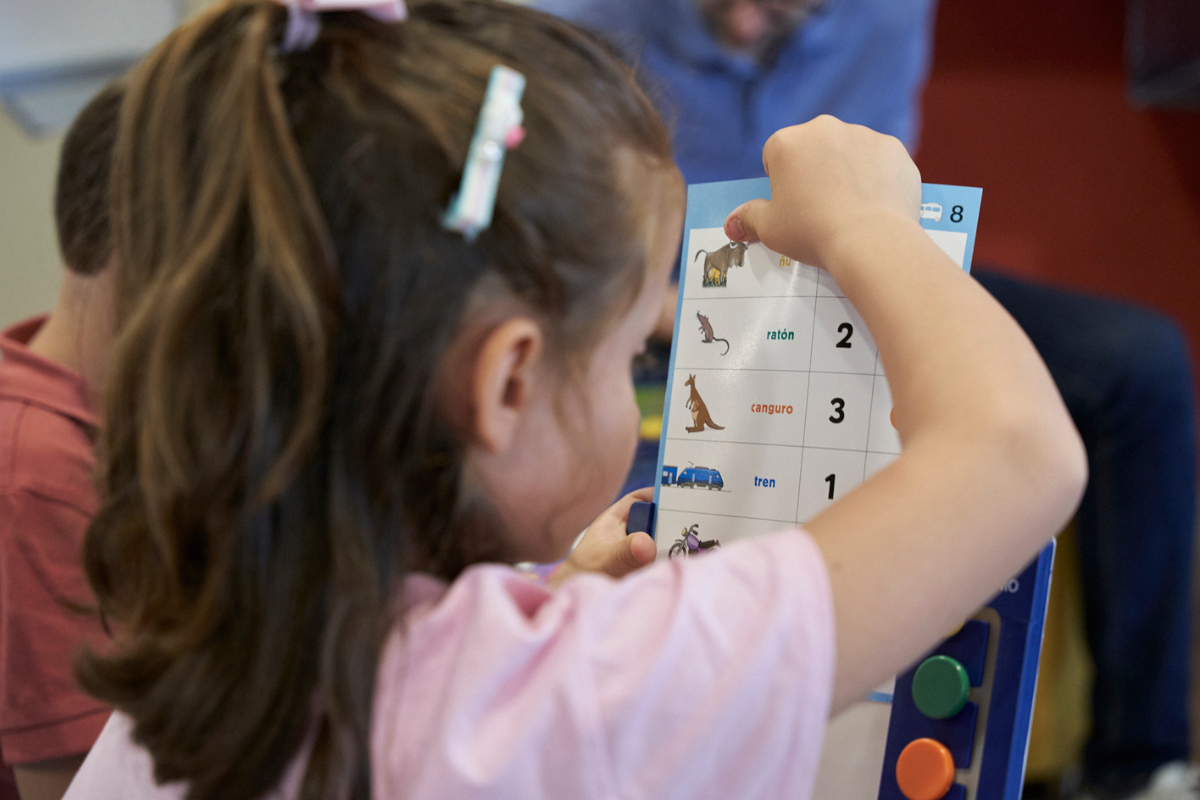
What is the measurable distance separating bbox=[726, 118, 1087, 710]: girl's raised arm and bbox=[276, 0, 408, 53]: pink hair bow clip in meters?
0.26

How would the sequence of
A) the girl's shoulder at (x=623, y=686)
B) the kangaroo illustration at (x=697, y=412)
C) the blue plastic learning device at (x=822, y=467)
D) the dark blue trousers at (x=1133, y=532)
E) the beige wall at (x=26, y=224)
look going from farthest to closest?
the beige wall at (x=26, y=224) < the dark blue trousers at (x=1133, y=532) < the kangaroo illustration at (x=697, y=412) < the blue plastic learning device at (x=822, y=467) < the girl's shoulder at (x=623, y=686)

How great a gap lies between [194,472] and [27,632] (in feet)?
1.35

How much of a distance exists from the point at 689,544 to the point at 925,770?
19cm

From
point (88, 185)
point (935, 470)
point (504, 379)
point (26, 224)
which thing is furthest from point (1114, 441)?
point (26, 224)

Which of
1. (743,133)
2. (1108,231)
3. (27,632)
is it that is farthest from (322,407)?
(1108,231)

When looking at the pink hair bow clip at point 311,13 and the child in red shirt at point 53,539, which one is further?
the child in red shirt at point 53,539

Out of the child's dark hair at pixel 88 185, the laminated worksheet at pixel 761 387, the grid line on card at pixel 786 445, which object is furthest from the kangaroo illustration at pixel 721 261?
the child's dark hair at pixel 88 185

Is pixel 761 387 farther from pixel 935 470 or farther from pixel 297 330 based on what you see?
pixel 297 330

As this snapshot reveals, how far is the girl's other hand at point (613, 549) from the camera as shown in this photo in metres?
0.60

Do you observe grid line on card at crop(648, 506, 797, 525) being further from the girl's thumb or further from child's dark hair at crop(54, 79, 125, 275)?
child's dark hair at crop(54, 79, 125, 275)

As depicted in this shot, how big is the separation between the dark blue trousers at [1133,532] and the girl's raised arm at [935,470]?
2.74ft

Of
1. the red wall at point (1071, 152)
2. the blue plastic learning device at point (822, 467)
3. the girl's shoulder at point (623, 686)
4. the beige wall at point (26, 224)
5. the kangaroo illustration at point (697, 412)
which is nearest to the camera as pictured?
the girl's shoulder at point (623, 686)

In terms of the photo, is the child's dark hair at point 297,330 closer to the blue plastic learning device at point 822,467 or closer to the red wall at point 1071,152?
the blue plastic learning device at point 822,467

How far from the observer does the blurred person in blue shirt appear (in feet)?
3.71
